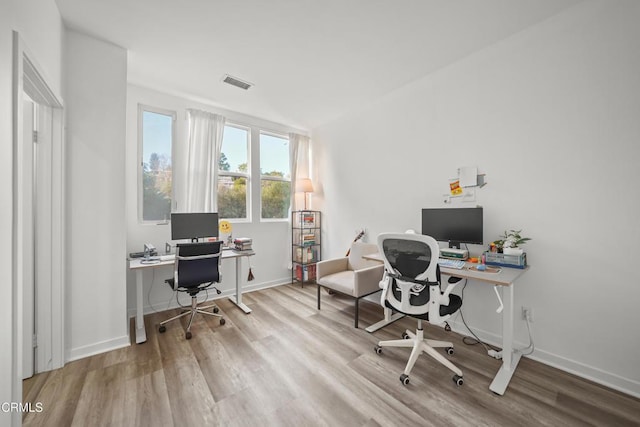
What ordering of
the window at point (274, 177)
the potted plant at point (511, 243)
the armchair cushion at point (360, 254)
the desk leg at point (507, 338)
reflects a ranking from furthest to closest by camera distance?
1. the window at point (274, 177)
2. the armchair cushion at point (360, 254)
3. the potted plant at point (511, 243)
4. the desk leg at point (507, 338)

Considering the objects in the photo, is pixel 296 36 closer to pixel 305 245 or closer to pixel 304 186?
pixel 304 186

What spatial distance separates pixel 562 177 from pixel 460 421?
6.66 ft

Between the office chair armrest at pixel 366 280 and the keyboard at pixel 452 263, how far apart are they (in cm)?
86

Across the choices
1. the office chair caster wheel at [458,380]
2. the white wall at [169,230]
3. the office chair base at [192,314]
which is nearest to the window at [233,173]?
the white wall at [169,230]

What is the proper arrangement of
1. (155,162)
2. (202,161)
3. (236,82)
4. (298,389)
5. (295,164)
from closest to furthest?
(298,389) → (236,82) → (155,162) → (202,161) → (295,164)

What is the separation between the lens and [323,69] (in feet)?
9.20

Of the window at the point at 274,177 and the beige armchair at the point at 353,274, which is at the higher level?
the window at the point at 274,177

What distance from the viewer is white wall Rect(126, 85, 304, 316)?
3.06 m

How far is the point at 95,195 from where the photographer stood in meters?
2.27

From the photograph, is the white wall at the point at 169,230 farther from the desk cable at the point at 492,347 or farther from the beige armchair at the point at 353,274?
the desk cable at the point at 492,347

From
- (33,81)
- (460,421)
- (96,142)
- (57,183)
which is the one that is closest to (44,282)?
(57,183)

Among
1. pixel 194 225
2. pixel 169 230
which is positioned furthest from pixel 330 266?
pixel 169 230

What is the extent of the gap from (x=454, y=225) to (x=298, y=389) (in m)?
2.07
